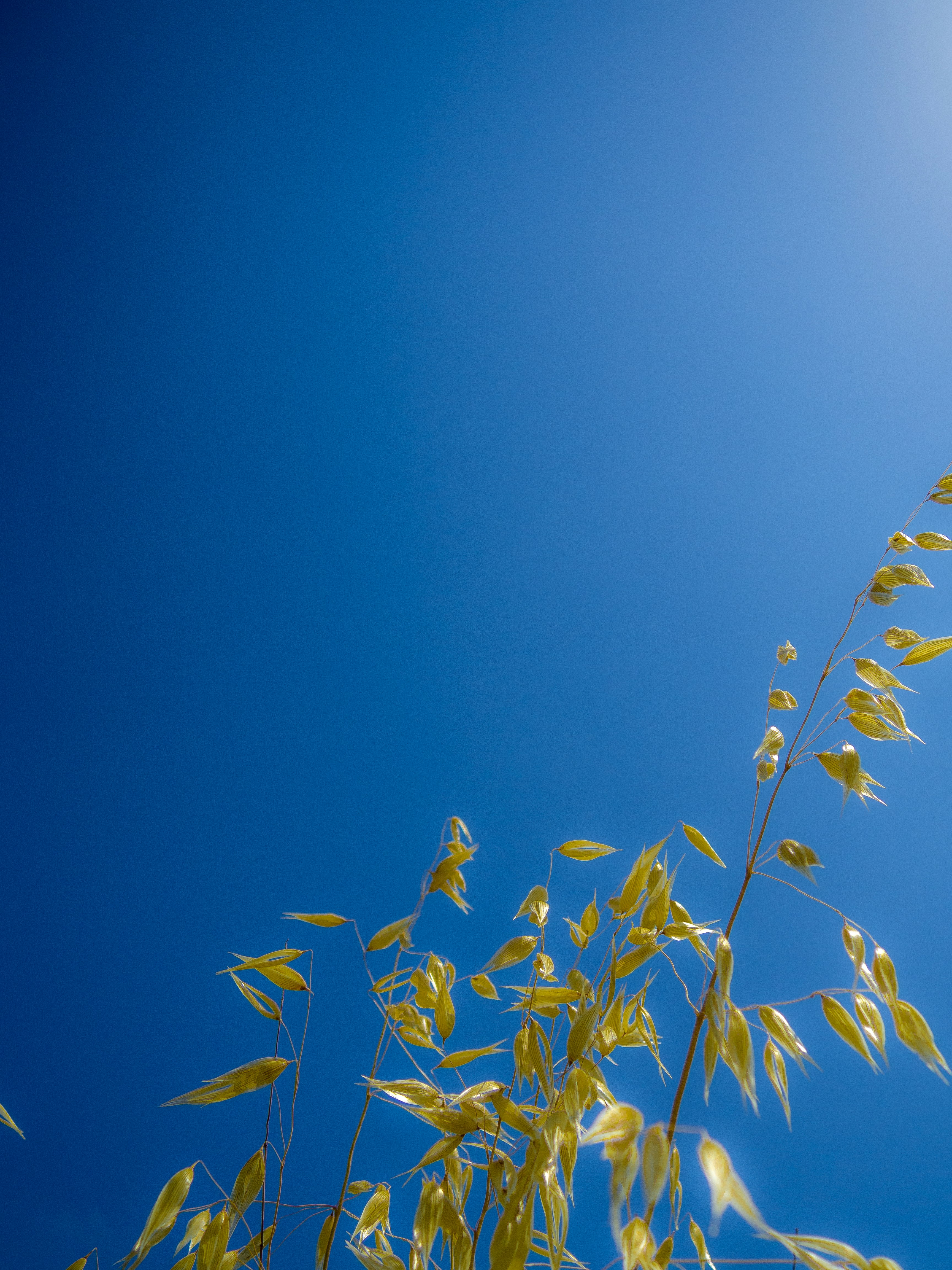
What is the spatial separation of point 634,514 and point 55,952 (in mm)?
1088

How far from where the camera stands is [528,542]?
104 cm

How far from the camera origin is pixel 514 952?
518 mm

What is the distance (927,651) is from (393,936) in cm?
48

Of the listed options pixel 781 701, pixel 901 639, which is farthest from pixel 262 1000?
pixel 901 639

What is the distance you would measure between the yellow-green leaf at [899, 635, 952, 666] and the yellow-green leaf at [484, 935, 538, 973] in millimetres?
373

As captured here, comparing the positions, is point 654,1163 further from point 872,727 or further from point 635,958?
point 872,727

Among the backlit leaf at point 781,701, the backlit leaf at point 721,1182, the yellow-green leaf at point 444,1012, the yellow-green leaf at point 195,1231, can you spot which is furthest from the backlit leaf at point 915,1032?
the yellow-green leaf at point 195,1231

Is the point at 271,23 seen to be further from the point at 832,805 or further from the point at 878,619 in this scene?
the point at 832,805

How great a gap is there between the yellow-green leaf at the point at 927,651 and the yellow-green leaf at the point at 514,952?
1.22ft

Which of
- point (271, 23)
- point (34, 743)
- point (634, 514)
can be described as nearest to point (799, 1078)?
point (634, 514)

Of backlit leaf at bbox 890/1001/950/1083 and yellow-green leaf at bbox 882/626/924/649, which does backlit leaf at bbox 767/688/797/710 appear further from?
backlit leaf at bbox 890/1001/950/1083

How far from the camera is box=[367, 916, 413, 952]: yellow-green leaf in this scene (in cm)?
48

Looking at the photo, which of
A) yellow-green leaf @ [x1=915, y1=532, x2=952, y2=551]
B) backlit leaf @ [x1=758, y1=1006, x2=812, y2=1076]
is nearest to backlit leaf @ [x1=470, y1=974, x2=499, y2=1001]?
backlit leaf @ [x1=758, y1=1006, x2=812, y2=1076]

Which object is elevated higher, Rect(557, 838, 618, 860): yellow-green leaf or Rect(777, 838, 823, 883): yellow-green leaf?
Rect(777, 838, 823, 883): yellow-green leaf
